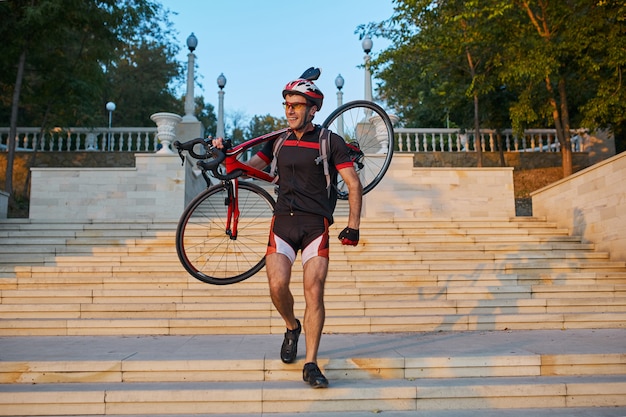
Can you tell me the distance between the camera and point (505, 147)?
21.7 m

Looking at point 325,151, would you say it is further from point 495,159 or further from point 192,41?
point 495,159

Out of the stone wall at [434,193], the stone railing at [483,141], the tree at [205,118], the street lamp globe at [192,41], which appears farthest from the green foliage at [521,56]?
the tree at [205,118]

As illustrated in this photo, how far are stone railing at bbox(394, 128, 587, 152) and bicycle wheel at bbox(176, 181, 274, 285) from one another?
39.1ft

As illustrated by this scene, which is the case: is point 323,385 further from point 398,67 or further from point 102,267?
point 398,67

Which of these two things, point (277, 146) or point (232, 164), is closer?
point (277, 146)

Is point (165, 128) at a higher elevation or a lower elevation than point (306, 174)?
higher

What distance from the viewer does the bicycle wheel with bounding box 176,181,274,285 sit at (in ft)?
16.2

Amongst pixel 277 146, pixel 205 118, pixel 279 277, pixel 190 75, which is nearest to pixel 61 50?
pixel 190 75

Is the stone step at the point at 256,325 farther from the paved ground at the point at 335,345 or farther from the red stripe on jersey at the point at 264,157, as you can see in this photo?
the red stripe on jersey at the point at 264,157

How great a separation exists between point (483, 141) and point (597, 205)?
10.6 metres

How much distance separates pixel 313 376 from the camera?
13.4 ft

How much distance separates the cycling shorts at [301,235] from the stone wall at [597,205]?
718 centimetres

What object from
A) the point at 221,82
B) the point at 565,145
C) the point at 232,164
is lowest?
the point at 232,164

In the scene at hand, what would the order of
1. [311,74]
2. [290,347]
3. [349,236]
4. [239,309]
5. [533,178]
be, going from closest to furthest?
[349,236] → [290,347] → [311,74] → [239,309] → [533,178]
